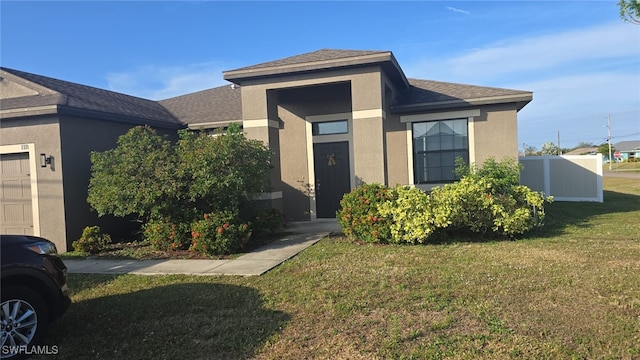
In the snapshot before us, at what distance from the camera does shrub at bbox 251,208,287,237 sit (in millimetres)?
10227

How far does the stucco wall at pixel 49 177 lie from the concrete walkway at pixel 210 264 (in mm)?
1424

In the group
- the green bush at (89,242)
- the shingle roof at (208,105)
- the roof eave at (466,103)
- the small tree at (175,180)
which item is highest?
the shingle roof at (208,105)

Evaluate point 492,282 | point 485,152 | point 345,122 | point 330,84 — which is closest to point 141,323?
point 492,282

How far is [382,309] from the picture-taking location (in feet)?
16.5

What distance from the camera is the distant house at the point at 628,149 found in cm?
8100

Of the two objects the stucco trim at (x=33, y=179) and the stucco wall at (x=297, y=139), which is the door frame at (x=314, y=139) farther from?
the stucco trim at (x=33, y=179)

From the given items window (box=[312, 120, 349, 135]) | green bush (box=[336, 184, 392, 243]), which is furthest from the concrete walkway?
window (box=[312, 120, 349, 135])

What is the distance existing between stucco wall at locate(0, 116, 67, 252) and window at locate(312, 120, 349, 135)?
263 inches

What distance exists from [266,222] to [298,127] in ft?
12.1

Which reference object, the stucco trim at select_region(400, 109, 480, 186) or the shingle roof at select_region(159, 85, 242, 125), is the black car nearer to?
the shingle roof at select_region(159, 85, 242, 125)

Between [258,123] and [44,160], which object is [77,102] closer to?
[44,160]

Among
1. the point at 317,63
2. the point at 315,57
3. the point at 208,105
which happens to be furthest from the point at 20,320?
the point at 208,105

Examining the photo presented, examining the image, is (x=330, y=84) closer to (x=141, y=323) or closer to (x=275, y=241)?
(x=275, y=241)

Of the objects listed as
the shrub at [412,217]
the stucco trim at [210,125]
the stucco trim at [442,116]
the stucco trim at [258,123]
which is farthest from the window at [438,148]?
the stucco trim at [210,125]
